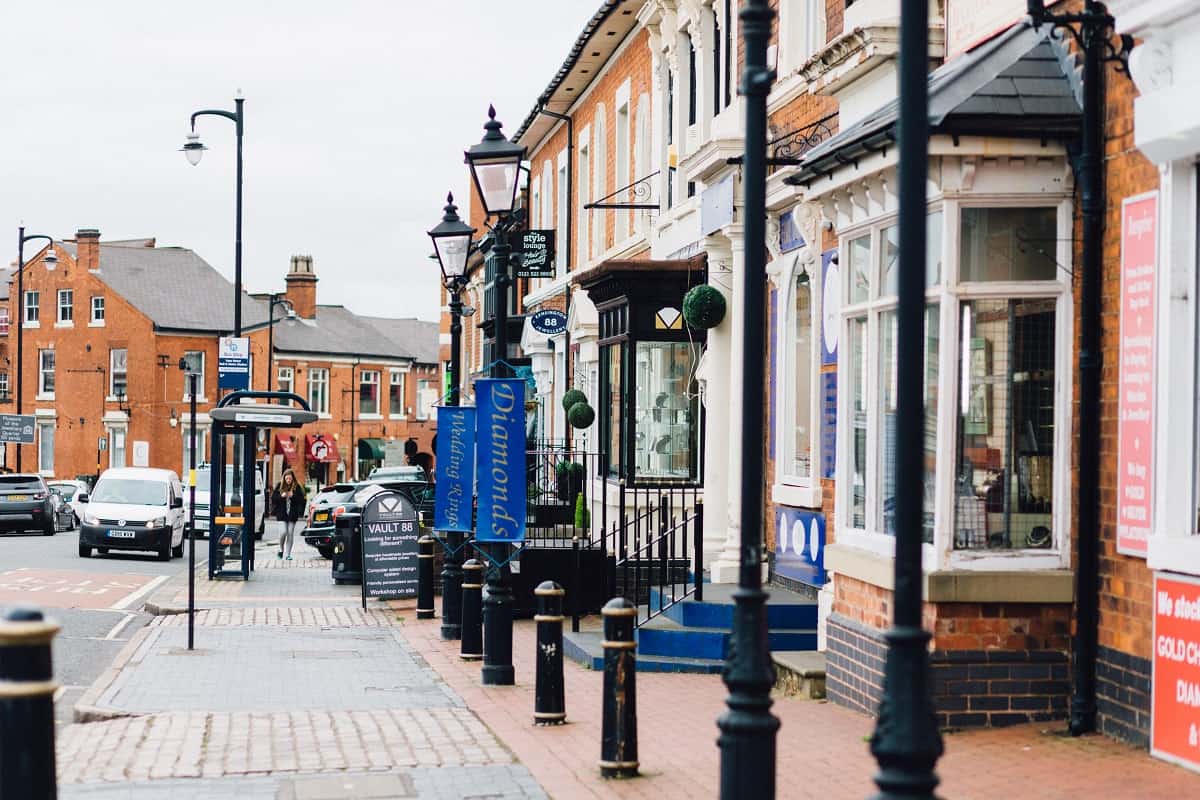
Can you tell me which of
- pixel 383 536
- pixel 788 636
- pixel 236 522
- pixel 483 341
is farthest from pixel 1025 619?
pixel 483 341

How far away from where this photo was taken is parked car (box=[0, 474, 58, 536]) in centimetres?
4178

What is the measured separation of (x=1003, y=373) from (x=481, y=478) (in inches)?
207

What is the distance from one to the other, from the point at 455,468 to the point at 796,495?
14.4 ft

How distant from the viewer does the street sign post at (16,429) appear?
206 feet

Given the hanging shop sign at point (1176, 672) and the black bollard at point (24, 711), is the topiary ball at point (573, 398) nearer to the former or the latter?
the hanging shop sign at point (1176, 672)

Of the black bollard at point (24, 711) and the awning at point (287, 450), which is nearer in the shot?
the black bollard at point (24, 711)

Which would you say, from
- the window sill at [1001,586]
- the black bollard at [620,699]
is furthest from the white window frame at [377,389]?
the black bollard at [620,699]

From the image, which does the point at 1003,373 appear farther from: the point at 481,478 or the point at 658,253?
the point at 658,253

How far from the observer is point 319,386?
78.2m

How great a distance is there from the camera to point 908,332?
5.07m

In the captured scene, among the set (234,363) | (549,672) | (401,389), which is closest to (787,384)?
(549,672)

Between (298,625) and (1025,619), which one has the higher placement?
(1025,619)

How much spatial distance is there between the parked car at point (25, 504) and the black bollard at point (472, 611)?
29864mm

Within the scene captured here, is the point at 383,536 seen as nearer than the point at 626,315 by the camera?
No
